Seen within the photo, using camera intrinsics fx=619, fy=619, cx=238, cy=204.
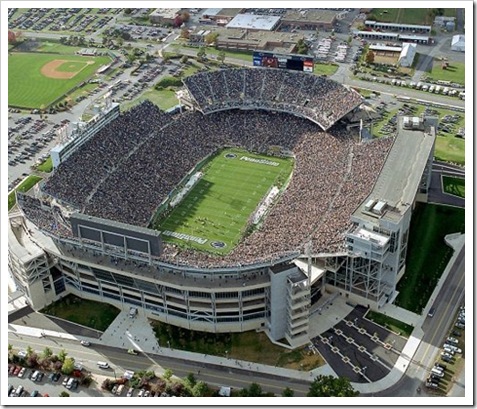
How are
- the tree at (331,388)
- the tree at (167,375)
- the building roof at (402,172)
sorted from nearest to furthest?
the tree at (331,388) < the tree at (167,375) < the building roof at (402,172)

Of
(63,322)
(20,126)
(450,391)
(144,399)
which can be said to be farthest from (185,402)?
(20,126)

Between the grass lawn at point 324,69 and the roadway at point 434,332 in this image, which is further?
the grass lawn at point 324,69

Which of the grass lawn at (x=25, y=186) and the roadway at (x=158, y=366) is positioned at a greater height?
the grass lawn at (x=25, y=186)

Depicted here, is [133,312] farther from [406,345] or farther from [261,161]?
[261,161]

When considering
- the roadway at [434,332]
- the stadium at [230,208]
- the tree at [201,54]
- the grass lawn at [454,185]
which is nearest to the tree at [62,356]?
the stadium at [230,208]

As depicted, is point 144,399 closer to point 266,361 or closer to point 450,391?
point 266,361

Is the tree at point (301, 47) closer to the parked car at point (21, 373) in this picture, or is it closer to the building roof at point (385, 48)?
the building roof at point (385, 48)

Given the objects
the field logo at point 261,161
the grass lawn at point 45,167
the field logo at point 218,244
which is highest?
the grass lawn at point 45,167
